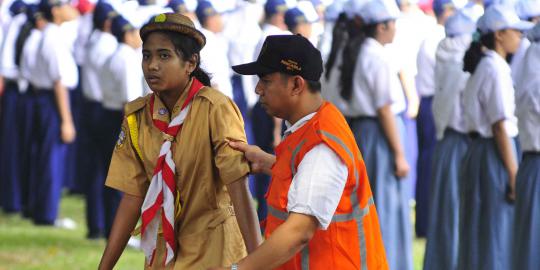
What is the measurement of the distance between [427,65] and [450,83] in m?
3.16

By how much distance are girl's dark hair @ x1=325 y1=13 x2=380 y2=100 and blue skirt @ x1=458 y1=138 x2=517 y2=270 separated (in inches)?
43.0

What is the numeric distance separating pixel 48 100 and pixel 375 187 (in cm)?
493

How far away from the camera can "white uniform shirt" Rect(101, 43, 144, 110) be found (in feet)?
38.9

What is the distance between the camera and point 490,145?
9.05 meters

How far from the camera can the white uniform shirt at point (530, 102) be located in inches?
314

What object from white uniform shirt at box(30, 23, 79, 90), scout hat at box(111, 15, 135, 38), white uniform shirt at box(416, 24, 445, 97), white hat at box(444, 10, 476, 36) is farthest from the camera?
white uniform shirt at box(30, 23, 79, 90)

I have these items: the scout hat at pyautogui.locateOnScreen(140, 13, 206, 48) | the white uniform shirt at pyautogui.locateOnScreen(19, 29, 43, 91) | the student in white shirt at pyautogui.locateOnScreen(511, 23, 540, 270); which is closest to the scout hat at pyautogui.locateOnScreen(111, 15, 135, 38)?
the white uniform shirt at pyautogui.locateOnScreen(19, 29, 43, 91)

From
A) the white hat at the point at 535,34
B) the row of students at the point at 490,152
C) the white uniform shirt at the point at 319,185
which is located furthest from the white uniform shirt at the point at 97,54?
the white uniform shirt at the point at 319,185

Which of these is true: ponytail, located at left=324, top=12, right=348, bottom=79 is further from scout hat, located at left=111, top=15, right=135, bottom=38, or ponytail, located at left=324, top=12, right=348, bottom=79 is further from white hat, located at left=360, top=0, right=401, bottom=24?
scout hat, located at left=111, top=15, right=135, bottom=38

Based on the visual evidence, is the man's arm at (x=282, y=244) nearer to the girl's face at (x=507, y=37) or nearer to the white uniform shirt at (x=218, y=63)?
the girl's face at (x=507, y=37)

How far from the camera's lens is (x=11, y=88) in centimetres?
1505

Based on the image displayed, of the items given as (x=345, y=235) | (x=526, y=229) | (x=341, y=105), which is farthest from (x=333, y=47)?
(x=345, y=235)

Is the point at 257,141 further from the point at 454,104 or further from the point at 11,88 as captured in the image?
the point at 454,104

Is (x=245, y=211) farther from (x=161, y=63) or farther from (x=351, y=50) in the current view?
(x=351, y=50)
